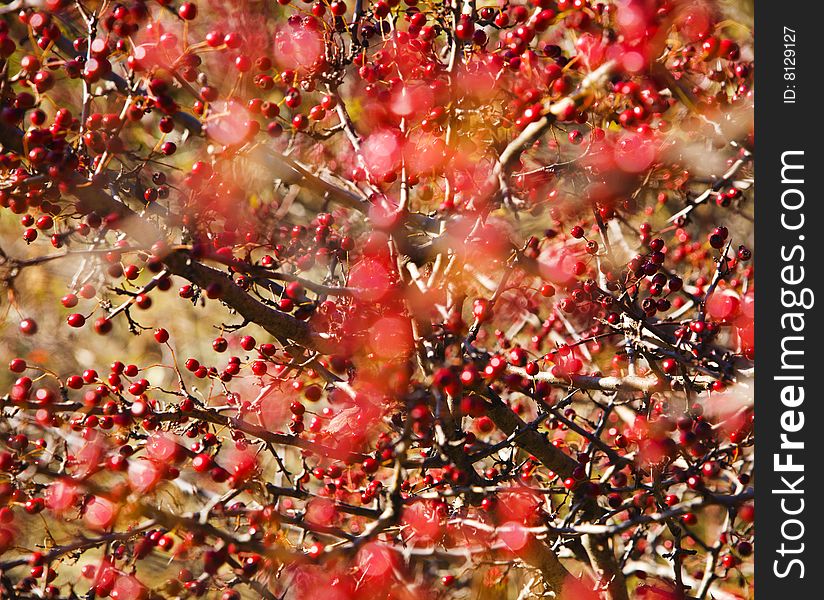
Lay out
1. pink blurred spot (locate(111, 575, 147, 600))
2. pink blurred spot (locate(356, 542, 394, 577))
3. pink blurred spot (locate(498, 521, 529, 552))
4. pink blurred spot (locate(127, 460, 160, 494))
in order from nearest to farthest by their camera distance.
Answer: pink blurred spot (locate(127, 460, 160, 494)), pink blurred spot (locate(111, 575, 147, 600)), pink blurred spot (locate(498, 521, 529, 552)), pink blurred spot (locate(356, 542, 394, 577))

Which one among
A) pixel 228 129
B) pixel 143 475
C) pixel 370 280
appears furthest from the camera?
pixel 370 280

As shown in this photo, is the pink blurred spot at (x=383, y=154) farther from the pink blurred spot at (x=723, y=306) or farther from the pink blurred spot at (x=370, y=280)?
the pink blurred spot at (x=723, y=306)

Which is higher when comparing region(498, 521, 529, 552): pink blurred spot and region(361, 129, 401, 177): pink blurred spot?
region(361, 129, 401, 177): pink blurred spot

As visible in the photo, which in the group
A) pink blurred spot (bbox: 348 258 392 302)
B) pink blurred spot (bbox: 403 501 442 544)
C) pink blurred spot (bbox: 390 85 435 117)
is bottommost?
pink blurred spot (bbox: 403 501 442 544)

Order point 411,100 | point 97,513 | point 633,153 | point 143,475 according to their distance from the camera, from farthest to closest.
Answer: point 633,153, point 411,100, point 97,513, point 143,475

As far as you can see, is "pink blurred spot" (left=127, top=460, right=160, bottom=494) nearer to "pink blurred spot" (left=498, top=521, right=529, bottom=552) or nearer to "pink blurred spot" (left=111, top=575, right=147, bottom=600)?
"pink blurred spot" (left=111, top=575, right=147, bottom=600)

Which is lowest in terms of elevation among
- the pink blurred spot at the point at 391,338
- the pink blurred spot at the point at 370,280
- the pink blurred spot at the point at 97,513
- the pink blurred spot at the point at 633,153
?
the pink blurred spot at the point at 97,513

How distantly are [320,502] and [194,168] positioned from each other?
1303 mm

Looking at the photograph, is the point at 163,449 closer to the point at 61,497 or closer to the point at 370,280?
the point at 61,497

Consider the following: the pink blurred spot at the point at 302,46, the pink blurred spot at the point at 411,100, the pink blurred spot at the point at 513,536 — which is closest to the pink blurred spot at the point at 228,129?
the pink blurred spot at the point at 302,46

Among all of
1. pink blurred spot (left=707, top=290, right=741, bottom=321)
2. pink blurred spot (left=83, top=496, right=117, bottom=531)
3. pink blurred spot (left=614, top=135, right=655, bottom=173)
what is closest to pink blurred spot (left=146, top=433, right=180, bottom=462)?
pink blurred spot (left=83, top=496, right=117, bottom=531)

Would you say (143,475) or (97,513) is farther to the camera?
(97,513)

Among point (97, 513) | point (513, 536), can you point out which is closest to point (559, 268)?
point (513, 536)

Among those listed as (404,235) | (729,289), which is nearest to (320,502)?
(404,235)
